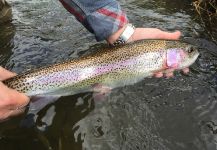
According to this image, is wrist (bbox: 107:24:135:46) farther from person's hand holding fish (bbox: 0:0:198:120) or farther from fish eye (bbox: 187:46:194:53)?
fish eye (bbox: 187:46:194:53)

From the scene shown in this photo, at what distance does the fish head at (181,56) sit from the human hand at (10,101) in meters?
1.14

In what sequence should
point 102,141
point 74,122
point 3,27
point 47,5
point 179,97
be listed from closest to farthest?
1. point 102,141
2. point 74,122
3. point 179,97
4. point 3,27
5. point 47,5

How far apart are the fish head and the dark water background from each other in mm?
275

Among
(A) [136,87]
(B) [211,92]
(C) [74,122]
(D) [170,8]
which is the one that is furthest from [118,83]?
(D) [170,8]

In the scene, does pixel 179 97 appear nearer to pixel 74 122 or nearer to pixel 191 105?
pixel 191 105

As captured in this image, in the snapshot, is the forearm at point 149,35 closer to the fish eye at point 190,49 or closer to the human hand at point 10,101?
the fish eye at point 190,49

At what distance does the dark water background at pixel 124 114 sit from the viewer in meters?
2.71

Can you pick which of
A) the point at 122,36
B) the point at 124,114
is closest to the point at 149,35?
the point at 122,36

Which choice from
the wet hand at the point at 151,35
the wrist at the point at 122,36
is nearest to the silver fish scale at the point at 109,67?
the wrist at the point at 122,36

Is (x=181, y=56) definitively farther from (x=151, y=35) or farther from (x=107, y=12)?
(x=107, y=12)

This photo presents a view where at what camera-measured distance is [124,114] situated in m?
2.98

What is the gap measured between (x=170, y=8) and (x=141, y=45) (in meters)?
2.31

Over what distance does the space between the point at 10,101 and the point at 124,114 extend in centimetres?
93

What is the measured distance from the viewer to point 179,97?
3150 millimetres
